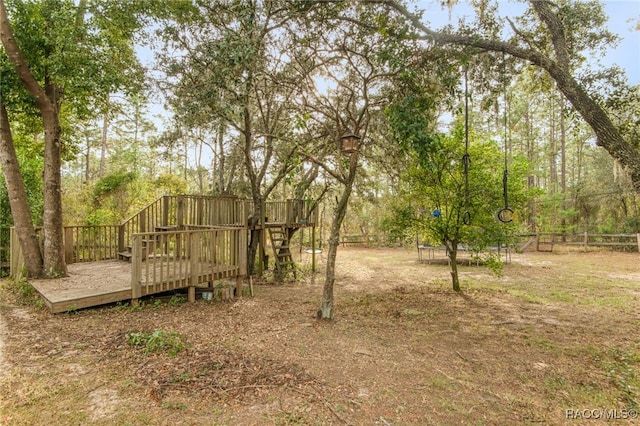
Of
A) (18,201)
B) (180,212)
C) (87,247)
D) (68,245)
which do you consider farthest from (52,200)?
(180,212)

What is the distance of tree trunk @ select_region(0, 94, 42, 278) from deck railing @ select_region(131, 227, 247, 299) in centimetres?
209

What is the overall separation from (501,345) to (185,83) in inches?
269

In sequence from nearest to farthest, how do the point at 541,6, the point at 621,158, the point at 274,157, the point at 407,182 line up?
the point at 621,158 < the point at 541,6 < the point at 407,182 < the point at 274,157

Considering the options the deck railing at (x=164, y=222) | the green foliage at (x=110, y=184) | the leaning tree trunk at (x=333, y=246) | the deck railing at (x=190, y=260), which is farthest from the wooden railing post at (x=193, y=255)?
the green foliage at (x=110, y=184)

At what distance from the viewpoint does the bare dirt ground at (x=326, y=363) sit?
2670 millimetres

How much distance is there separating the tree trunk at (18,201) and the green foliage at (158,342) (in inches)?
157

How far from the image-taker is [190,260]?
595cm

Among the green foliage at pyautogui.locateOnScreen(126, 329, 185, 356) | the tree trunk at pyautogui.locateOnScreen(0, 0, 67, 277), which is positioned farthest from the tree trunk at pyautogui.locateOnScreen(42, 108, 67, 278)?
the green foliage at pyautogui.locateOnScreen(126, 329, 185, 356)

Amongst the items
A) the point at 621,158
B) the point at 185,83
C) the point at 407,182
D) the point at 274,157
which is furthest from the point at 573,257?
the point at 185,83

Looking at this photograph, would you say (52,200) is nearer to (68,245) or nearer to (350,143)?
(68,245)

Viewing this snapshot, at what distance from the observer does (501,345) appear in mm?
4363

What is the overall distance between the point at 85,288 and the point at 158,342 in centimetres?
278

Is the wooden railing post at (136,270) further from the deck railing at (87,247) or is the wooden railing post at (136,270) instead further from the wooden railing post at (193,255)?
the deck railing at (87,247)

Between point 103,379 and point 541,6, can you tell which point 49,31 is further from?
point 541,6
